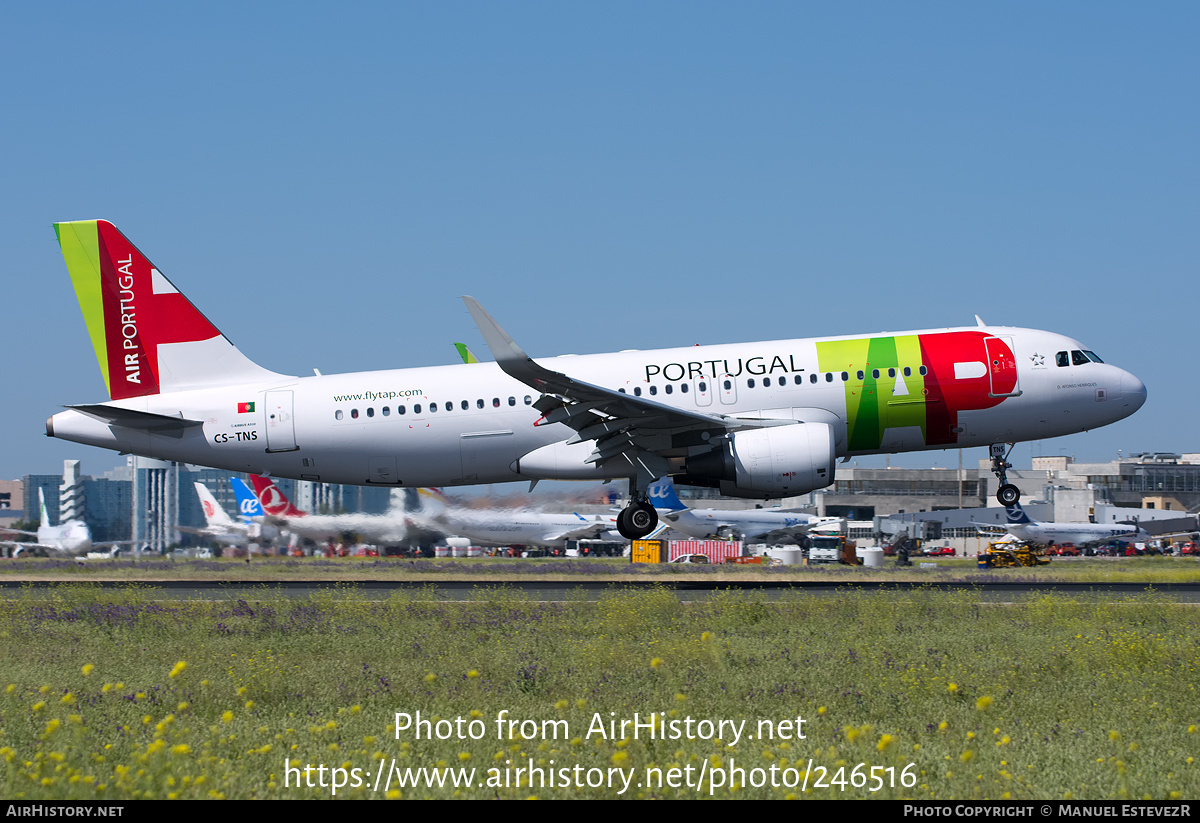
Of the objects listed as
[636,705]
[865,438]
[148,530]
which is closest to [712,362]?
[865,438]

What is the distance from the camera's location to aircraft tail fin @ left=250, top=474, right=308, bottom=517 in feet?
156

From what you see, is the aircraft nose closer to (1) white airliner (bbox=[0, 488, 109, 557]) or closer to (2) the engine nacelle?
(2) the engine nacelle

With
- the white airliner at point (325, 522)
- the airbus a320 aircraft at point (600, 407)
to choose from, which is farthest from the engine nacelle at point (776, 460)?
the white airliner at point (325, 522)

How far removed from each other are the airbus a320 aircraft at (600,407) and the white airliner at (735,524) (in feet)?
124

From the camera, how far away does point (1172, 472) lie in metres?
117

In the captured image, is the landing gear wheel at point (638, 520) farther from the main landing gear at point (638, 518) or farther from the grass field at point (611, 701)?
the grass field at point (611, 701)

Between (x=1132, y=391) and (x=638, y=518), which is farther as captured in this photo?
(x=1132, y=391)

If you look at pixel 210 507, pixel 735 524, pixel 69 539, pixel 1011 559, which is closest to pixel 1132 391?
pixel 1011 559

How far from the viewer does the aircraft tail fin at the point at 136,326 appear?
27141mm

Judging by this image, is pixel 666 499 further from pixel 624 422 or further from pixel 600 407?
pixel 600 407

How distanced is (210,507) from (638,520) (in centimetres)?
3746

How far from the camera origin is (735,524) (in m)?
71.2
